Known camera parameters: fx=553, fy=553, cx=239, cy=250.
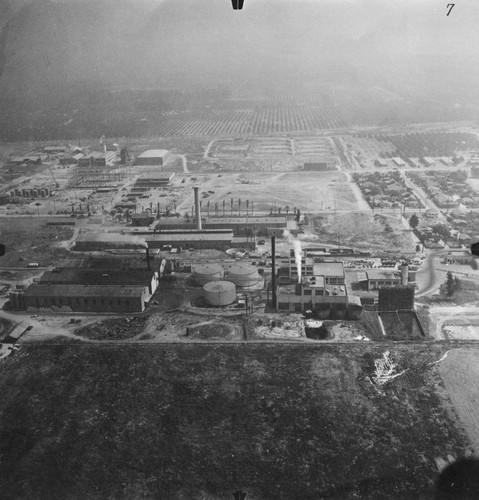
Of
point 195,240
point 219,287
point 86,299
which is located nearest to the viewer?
point 86,299

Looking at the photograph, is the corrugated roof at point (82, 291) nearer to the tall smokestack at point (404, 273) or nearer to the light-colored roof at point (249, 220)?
the light-colored roof at point (249, 220)

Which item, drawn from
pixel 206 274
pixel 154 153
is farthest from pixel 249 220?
pixel 154 153

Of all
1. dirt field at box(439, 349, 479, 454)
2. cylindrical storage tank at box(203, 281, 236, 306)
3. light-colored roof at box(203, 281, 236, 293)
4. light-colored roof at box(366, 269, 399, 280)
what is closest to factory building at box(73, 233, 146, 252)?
light-colored roof at box(203, 281, 236, 293)

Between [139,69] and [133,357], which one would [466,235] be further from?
[139,69]

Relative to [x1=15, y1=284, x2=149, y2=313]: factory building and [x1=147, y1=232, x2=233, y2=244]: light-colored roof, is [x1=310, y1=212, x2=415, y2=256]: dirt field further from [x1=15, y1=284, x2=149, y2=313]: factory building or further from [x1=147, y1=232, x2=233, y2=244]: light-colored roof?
[x1=15, y1=284, x2=149, y2=313]: factory building

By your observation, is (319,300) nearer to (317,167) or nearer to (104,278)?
(104,278)

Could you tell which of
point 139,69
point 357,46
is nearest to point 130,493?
point 139,69
